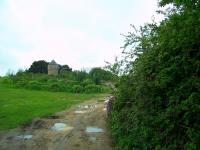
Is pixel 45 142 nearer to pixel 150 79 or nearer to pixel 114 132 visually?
pixel 114 132

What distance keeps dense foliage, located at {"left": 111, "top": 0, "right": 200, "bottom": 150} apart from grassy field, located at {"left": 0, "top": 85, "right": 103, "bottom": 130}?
6.65m

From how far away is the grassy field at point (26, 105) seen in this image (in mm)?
15743

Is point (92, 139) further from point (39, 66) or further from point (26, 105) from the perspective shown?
point (39, 66)

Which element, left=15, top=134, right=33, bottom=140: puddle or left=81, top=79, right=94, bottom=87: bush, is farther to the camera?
left=81, top=79, right=94, bottom=87: bush

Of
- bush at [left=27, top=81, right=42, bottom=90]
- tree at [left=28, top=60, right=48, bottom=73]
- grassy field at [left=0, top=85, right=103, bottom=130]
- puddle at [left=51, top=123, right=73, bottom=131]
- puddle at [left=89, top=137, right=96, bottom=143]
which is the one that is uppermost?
tree at [left=28, top=60, right=48, bottom=73]

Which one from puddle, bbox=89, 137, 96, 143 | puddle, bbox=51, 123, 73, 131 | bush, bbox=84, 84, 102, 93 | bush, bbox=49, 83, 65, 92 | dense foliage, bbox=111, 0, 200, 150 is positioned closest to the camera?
dense foliage, bbox=111, 0, 200, 150

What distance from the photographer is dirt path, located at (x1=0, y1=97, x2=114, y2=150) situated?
1238cm

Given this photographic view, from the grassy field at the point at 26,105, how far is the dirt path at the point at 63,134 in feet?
2.17

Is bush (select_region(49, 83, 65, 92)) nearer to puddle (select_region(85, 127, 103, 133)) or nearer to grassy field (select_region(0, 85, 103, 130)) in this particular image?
grassy field (select_region(0, 85, 103, 130))

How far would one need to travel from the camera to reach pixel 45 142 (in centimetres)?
1276

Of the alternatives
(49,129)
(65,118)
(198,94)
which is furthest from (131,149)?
(65,118)

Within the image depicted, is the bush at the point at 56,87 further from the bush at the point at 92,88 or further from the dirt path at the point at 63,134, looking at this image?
the dirt path at the point at 63,134

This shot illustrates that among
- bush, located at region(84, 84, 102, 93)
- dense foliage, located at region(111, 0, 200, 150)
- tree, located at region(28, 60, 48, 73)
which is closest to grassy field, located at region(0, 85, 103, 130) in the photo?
bush, located at region(84, 84, 102, 93)

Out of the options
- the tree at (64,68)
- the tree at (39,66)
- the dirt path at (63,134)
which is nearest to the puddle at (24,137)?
the dirt path at (63,134)
